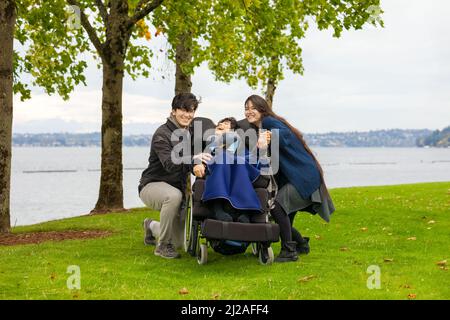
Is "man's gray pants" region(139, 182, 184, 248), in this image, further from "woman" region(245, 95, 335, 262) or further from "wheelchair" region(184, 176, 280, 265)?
"woman" region(245, 95, 335, 262)

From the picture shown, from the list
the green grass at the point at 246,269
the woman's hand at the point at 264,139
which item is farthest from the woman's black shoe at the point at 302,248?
the woman's hand at the point at 264,139

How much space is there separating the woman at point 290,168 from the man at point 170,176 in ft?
3.08

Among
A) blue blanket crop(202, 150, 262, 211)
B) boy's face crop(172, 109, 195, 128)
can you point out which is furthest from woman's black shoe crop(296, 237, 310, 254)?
boy's face crop(172, 109, 195, 128)

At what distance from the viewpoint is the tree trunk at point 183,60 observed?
20.0 metres

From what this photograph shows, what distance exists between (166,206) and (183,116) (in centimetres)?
133

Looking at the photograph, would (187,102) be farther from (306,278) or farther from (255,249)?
(306,278)

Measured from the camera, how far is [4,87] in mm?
13070

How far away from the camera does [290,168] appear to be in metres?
9.24

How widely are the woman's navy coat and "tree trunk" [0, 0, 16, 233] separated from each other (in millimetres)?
6418

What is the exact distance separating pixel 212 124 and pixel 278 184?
1.33 metres

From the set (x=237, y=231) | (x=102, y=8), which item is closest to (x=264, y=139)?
(x=237, y=231)

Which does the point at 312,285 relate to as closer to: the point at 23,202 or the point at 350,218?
the point at 350,218

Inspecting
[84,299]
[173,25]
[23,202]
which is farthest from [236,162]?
[23,202]

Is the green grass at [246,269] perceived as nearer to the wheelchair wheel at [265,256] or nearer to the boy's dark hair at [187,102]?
the wheelchair wheel at [265,256]
